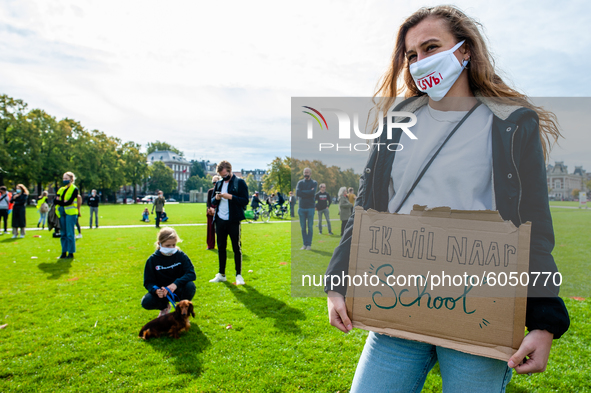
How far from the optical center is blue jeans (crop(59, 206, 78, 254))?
8648mm

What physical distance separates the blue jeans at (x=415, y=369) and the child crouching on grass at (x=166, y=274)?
3.79m

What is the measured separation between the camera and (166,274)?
486cm

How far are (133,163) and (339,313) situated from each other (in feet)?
244

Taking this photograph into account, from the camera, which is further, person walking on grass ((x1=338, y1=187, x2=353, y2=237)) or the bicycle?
the bicycle

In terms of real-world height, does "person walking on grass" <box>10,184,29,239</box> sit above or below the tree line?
below

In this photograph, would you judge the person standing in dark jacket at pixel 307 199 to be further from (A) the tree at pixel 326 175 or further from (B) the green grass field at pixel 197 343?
(B) the green grass field at pixel 197 343

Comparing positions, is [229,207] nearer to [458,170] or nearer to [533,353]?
[458,170]

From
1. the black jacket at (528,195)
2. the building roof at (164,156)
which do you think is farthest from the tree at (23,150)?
the building roof at (164,156)

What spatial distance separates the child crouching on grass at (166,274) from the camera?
4.68 meters

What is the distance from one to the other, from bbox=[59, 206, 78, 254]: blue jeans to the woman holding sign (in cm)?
930

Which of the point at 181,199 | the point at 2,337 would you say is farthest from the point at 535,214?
the point at 181,199

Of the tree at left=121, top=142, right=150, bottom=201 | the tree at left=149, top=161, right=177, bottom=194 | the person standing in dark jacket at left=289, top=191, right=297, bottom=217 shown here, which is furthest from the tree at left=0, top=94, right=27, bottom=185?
the tree at left=149, top=161, right=177, bottom=194

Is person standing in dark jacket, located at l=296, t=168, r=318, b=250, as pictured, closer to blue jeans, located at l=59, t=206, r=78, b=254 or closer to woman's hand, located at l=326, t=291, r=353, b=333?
blue jeans, located at l=59, t=206, r=78, b=254

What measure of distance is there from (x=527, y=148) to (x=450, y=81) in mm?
497
